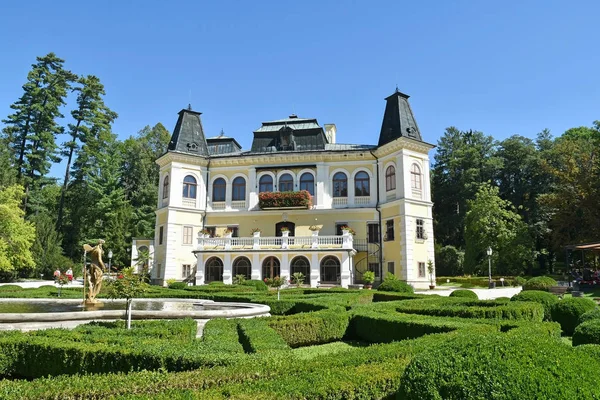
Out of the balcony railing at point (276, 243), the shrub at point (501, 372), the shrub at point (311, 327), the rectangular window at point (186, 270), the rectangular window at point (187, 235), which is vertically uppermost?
the rectangular window at point (187, 235)

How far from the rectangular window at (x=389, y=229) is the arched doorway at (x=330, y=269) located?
4477 millimetres

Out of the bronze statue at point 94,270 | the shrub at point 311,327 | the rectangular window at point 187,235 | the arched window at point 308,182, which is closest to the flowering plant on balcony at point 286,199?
the arched window at point 308,182

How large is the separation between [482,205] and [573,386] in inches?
1605

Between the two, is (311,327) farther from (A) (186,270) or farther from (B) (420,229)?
(A) (186,270)

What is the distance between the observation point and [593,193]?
1326 inches

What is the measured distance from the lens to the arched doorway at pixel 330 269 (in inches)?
1209

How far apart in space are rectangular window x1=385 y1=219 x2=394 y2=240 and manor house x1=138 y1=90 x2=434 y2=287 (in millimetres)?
76

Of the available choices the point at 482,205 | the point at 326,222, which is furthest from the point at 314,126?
the point at 482,205

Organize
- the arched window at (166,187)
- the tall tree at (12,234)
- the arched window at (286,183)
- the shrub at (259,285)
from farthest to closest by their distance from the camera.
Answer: the arched window at (286,183), the arched window at (166,187), the tall tree at (12,234), the shrub at (259,285)

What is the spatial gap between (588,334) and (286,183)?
28.1 m

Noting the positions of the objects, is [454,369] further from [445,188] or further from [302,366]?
[445,188]

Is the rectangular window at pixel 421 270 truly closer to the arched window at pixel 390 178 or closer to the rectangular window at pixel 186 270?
the arched window at pixel 390 178

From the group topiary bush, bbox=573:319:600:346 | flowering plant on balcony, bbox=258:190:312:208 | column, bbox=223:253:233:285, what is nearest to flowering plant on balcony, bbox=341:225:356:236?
flowering plant on balcony, bbox=258:190:312:208

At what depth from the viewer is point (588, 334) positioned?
831cm
